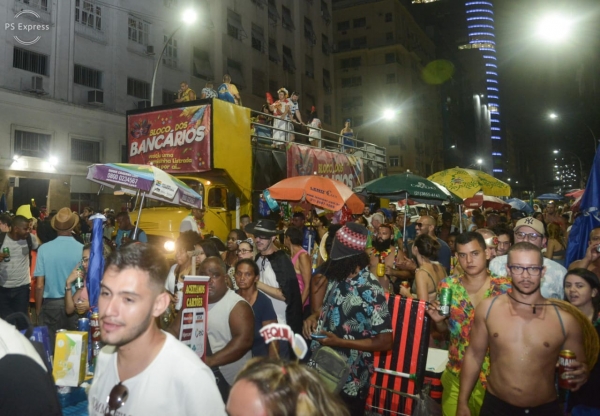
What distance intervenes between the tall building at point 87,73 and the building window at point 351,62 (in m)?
28.8

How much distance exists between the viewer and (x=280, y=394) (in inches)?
66.0

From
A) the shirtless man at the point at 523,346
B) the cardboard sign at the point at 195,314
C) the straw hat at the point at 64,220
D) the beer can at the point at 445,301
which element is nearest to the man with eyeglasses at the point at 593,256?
the beer can at the point at 445,301

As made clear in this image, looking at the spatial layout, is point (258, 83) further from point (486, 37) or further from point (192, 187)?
point (486, 37)

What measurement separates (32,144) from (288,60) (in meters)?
22.1

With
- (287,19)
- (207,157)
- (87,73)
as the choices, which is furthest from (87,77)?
(287,19)

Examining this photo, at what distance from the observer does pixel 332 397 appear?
1.75 meters

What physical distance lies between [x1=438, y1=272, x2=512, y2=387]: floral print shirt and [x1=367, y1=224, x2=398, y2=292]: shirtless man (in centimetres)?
246

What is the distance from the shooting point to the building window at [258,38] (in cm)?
3399

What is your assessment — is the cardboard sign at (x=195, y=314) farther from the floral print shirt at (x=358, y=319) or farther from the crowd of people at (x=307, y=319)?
the floral print shirt at (x=358, y=319)

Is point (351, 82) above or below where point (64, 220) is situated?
above

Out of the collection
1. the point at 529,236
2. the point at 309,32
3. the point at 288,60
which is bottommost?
the point at 529,236

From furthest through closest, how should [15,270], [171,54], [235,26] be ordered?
[235,26], [171,54], [15,270]

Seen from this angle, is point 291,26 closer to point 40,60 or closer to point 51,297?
point 40,60

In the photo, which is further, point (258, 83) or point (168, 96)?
point (258, 83)
